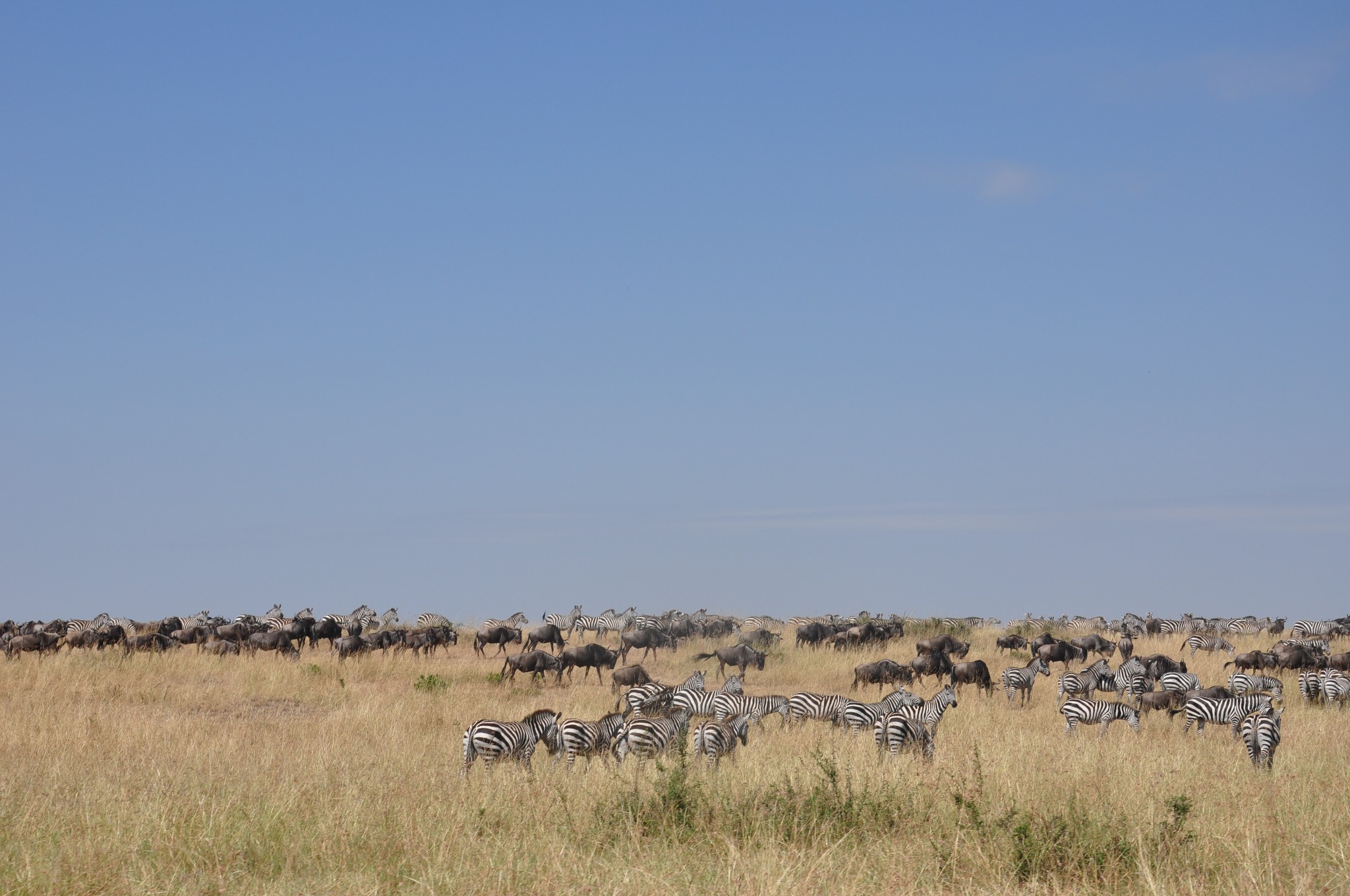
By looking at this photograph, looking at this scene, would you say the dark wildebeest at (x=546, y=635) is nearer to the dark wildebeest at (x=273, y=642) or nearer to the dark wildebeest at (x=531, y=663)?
the dark wildebeest at (x=273, y=642)

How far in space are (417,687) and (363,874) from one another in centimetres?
1761

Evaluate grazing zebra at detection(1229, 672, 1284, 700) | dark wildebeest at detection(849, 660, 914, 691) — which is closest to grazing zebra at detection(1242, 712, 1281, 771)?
grazing zebra at detection(1229, 672, 1284, 700)

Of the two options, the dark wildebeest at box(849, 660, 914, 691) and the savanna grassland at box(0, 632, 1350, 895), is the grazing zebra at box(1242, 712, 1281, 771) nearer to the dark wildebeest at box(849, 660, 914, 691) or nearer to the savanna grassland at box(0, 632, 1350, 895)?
the savanna grassland at box(0, 632, 1350, 895)

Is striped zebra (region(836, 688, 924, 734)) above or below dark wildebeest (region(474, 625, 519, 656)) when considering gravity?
below

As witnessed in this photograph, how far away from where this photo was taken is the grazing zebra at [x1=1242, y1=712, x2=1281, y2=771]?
1595 centimetres

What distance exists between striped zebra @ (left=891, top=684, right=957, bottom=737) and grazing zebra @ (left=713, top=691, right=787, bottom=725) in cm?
208

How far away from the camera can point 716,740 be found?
50.2 ft

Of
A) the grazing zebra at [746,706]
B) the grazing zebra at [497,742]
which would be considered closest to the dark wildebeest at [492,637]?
the grazing zebra at [746,706]

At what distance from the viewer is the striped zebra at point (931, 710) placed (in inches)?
735

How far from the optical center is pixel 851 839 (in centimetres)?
1041

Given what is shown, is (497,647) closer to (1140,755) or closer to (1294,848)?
(1140,755)

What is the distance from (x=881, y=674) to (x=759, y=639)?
12.0m

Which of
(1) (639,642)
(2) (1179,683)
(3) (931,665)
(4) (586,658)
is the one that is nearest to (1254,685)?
(2) (1179,683)

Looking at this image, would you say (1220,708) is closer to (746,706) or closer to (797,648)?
(746,706)
